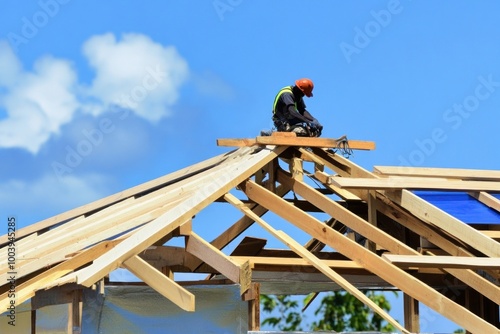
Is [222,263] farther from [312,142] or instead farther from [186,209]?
[312,142]

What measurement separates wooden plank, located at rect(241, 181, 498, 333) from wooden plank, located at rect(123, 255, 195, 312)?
236cm

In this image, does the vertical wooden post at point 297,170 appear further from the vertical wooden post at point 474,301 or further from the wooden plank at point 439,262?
the vertical wooden post at point 474,301

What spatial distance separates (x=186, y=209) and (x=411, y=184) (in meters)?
2.84

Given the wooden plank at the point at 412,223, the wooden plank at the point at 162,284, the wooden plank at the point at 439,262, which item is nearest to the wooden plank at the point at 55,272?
the wooden plank at the point at 162,284

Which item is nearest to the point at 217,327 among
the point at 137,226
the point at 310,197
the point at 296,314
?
the point at 137,226

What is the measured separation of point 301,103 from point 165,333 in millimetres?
4344

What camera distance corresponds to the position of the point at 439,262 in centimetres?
1120

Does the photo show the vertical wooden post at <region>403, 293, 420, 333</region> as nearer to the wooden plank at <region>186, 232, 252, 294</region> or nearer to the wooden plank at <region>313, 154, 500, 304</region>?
the wooden plank at <region>313, 154, 500, 304</region>

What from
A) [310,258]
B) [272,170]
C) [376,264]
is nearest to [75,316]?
[310,258]

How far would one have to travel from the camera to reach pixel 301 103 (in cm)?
1481

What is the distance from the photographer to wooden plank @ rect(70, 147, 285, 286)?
10297mm

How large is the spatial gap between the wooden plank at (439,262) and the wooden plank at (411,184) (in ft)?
4.48

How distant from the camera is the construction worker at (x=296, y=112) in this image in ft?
46.5

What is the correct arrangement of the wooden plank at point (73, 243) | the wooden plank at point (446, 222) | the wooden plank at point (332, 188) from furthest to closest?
the wooden plank at point (332, 188)
the wooden plank at point (446, 222)
the wooden plank at point (73, 243)
